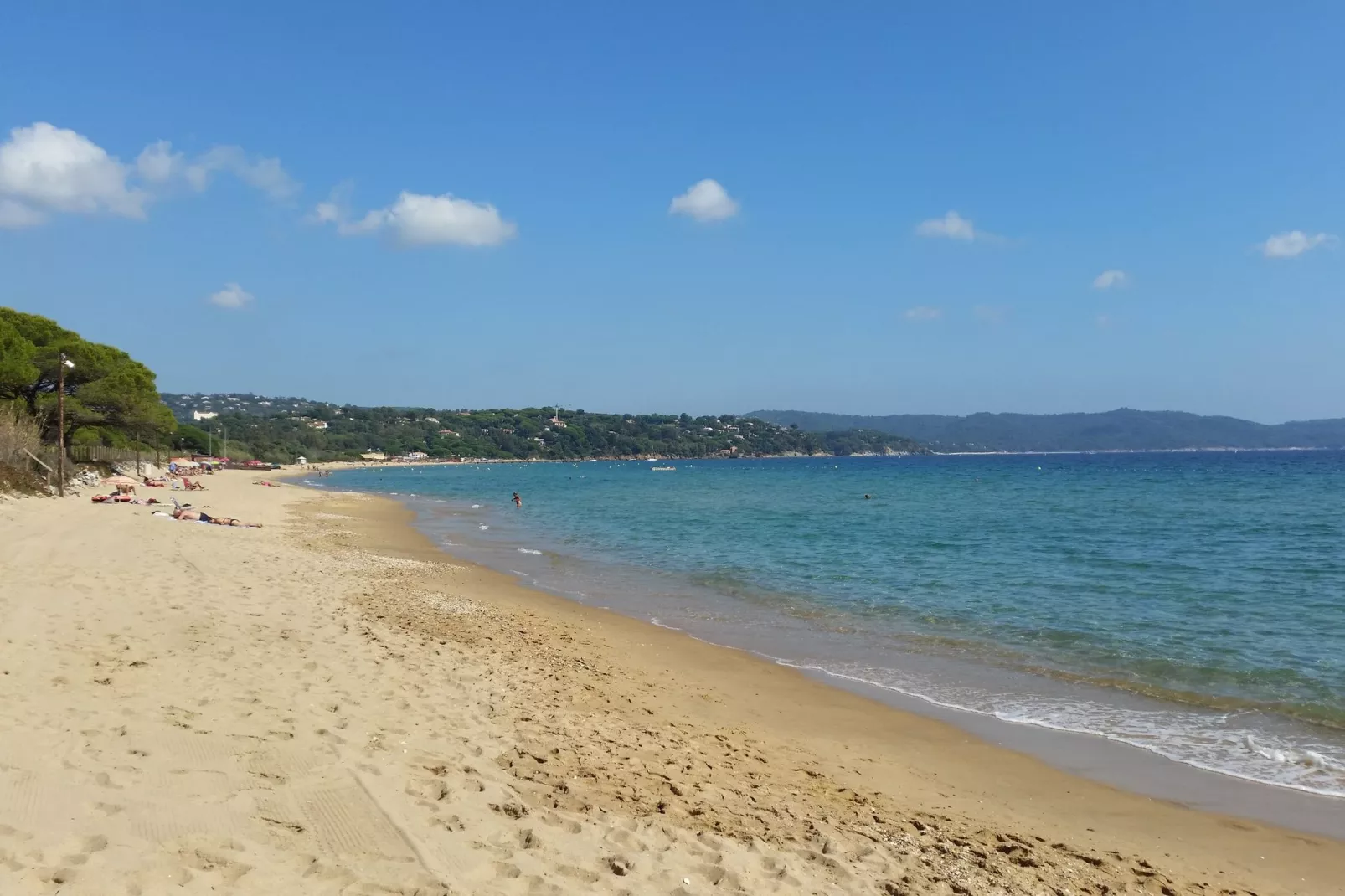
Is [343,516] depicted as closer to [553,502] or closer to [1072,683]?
[553,502]

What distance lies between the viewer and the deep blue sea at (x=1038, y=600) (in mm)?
9273

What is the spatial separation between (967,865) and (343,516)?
34611 millimetres

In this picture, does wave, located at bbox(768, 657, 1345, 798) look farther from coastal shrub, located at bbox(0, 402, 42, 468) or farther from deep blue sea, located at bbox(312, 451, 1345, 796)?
coastal shrub, located at bbox(0, 402, 42, 468)

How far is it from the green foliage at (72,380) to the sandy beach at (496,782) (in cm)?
3484

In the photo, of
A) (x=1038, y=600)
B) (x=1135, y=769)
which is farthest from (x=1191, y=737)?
(x=1038, y=600)

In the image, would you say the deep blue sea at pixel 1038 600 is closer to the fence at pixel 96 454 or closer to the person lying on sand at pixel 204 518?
the person lying on sand at pixel 204 518

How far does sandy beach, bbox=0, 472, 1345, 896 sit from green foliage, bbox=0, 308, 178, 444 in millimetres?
34845

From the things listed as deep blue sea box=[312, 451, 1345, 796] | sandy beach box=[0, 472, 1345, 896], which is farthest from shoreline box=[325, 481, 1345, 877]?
deep blue sea box=[312, 451, 1345, 796]

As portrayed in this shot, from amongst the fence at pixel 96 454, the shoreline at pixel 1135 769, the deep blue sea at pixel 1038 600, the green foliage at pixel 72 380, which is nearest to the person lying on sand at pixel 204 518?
the deep blue sea at pixel 1038 600

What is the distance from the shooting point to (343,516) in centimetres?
3566

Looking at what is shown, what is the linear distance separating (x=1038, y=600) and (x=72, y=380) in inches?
1803

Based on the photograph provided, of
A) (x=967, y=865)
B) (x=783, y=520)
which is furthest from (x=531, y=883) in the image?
(x=783, y=520)

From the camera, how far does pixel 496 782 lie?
560cm

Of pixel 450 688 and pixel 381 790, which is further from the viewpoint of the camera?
pixel 450 688
